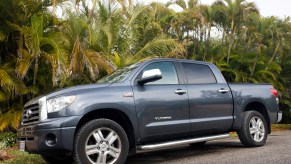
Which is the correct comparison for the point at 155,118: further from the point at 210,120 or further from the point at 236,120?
the point at 236,120

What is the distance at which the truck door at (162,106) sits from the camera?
5910mm

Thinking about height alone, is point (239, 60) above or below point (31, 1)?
below

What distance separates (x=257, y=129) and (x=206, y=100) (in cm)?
163

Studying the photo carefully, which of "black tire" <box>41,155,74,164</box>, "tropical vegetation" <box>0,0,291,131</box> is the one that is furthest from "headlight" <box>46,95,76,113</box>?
"tropical vegetation" <box>0,0,291,131</box>

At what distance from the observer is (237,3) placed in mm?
20109

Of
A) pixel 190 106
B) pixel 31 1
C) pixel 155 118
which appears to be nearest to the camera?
pixel 155 118

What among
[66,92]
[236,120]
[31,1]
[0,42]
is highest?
[31,1]

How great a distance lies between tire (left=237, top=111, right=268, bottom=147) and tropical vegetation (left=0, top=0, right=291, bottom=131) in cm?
488

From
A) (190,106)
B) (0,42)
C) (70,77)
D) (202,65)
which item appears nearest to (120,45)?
(70,77)

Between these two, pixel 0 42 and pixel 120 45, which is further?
pixel 120 45

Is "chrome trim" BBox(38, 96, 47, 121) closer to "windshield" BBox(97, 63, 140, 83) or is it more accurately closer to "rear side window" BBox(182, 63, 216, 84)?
"windshield" BBox(97, 63, 140, 83)

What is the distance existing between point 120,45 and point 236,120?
7.95 m

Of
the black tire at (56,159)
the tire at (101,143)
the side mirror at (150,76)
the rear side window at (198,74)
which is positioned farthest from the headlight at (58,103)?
the rear side window at (198,74)

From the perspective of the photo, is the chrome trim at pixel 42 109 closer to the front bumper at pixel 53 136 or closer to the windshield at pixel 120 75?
the front bumper at pixel 53 136
